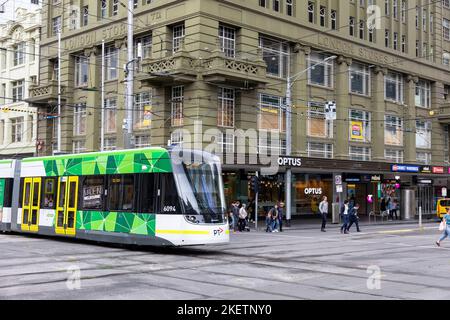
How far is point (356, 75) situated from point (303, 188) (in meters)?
9.84

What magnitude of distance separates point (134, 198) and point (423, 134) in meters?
37.1

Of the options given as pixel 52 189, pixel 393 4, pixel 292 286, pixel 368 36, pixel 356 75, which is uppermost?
pixel 393 4

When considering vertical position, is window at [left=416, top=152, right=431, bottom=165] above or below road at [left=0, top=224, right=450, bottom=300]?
above

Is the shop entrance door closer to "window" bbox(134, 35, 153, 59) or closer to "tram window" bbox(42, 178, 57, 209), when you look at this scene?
"window" bbox(134, 35, 153, 59)

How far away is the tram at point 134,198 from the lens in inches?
674

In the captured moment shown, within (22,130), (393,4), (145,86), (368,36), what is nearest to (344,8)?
(368,36)

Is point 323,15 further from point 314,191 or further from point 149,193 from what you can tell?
point 149,193

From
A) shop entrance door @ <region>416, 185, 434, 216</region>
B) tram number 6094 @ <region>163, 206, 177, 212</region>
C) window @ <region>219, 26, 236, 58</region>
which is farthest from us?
shop entrance door @ <region>416, 185, 434, 216</region>

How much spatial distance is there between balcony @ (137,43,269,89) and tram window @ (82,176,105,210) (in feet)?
38.3

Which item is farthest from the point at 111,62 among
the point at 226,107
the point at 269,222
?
the point at 269,222

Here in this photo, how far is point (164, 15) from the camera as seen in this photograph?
114 ft

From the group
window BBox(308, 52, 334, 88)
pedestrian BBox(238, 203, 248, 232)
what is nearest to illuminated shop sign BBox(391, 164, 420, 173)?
window BBox(308, 52, 334, 88)

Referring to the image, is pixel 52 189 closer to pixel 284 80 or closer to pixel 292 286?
pixel 292 286

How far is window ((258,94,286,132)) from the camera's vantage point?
36150 mm
